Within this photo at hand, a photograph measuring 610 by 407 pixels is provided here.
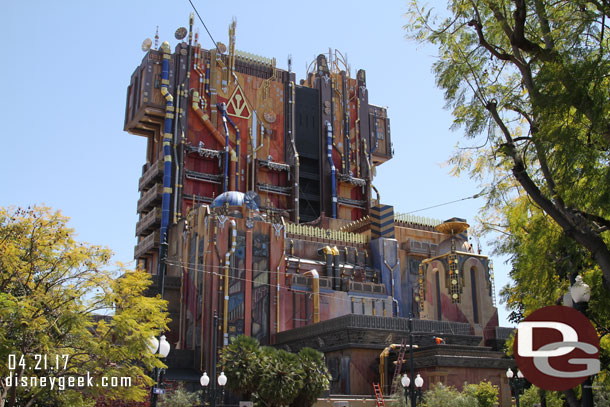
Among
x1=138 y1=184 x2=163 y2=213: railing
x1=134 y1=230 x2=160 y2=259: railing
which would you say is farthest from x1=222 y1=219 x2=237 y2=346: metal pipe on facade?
x1=138 y1=184 x2=163 y2=213: railing

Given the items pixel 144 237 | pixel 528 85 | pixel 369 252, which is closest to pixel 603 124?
pixel 528 85

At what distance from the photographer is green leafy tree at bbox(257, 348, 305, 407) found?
28.8 meters

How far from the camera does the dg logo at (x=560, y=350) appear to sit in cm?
1006

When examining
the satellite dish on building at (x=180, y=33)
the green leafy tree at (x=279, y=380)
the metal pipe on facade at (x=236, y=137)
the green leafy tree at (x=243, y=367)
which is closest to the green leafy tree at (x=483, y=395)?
the green leafy tree at (x=279, y=380)

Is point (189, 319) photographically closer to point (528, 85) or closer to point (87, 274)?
point (87, 274)

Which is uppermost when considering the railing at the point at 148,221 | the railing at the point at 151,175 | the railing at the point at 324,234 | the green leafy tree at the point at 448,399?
the railing at the point at 151,175

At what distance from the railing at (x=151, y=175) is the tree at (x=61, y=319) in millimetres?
43762

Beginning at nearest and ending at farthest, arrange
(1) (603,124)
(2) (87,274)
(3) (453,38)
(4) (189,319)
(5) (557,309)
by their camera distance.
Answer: (5) (557,309) → (1) (603,124) → (3) (453,38) → (2) (87,274) → (4) (189,319)

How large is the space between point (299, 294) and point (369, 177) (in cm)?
2930

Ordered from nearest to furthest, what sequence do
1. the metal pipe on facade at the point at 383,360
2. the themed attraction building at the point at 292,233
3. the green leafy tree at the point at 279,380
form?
the green leafy tree at the point at 279,380 → the metal pipe on facade at the point at 383,360 → the themed attraction building at the point at 292,233

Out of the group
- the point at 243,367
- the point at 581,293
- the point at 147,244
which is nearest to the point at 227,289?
the point at 243,367

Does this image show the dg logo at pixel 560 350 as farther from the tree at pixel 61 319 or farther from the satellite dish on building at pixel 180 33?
the satellite dish on building at pixel 180 33

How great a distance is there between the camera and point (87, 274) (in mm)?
23562

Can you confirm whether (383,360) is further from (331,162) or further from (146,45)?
(146,45)
